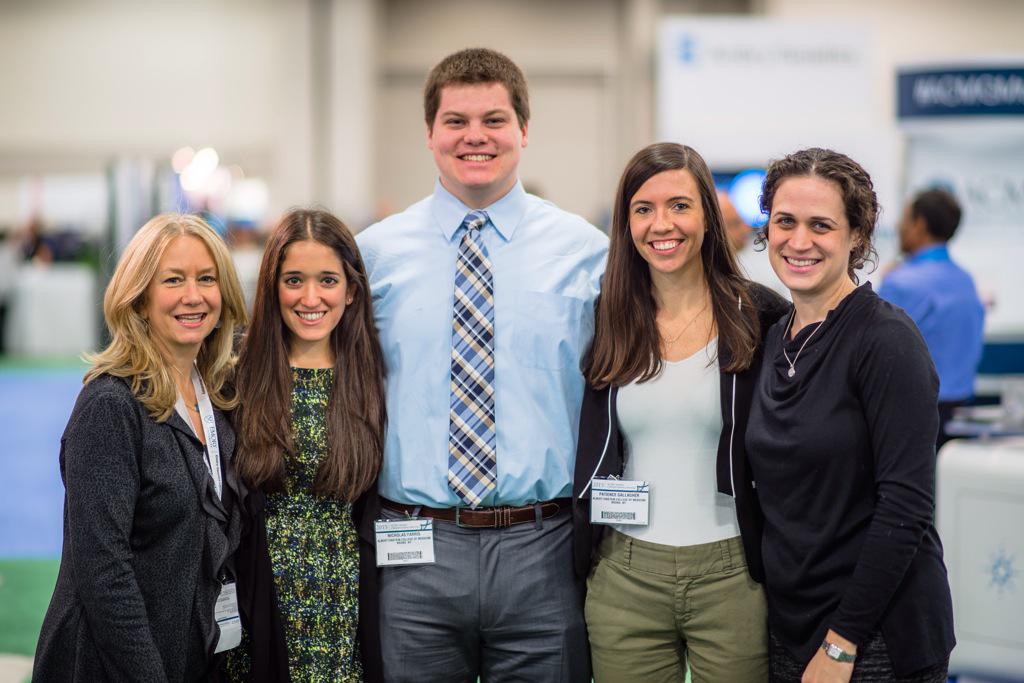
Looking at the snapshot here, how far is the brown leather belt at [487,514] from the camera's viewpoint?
7.41 feet

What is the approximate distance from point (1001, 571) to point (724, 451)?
1826 mm

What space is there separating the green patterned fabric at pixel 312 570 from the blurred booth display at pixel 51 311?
1182cm

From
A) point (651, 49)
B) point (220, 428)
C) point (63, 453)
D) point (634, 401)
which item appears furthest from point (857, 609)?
point (651, 49)

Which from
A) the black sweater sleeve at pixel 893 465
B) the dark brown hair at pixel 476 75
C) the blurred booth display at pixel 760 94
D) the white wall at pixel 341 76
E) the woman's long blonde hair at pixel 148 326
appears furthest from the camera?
the white wall at pixel 341 76

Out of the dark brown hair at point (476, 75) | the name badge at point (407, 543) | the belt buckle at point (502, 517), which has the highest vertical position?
the dark brown hair at point (476, 75)

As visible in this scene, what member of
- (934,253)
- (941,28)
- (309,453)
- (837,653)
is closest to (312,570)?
(309,453)

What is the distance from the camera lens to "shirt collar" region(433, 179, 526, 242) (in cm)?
241

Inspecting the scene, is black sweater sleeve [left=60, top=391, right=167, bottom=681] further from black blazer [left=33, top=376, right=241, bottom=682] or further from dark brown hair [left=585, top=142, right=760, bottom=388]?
dark brown hair [left=585, top=142, right=760, bottom=388]

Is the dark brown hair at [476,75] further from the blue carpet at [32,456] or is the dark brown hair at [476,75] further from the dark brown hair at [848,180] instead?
the blue carpet at [32,456]

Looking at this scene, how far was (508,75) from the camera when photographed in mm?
2387

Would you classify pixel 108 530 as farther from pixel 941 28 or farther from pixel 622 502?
pixel 941 28

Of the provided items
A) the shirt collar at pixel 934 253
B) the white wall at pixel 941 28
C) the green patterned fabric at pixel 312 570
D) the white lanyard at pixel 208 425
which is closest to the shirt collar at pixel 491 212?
the green patterned fabric at pixel 312 570

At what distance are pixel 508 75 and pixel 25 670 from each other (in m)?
2.36

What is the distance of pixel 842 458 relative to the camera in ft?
6.12
